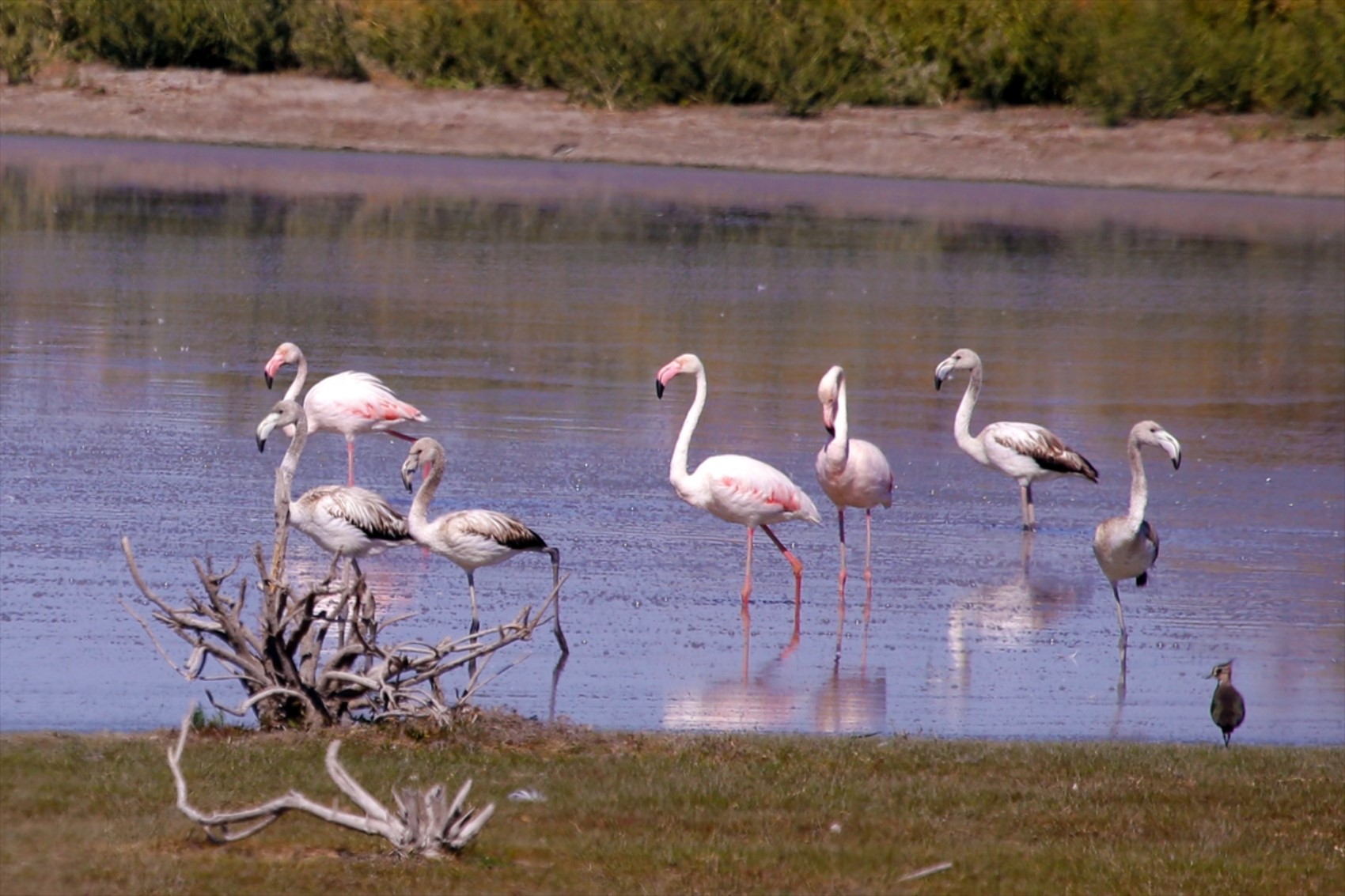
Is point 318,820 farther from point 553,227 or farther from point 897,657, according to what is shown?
point 553,227

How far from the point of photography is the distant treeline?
Result: 42938 millimetres

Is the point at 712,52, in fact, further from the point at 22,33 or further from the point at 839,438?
the point at 839,438

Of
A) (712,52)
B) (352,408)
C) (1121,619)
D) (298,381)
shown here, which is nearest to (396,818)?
(1121,619)

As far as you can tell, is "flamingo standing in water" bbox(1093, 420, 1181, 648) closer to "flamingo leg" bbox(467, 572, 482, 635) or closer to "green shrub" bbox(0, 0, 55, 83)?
"flamingo leg" bbox(467, 572, 482, 635)

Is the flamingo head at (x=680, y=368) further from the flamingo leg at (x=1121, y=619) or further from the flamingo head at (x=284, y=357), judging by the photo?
the flamingo head at (x=284, y=357)

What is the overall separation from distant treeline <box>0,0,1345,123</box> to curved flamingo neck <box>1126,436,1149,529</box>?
1250 inches

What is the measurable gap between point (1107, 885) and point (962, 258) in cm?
2320

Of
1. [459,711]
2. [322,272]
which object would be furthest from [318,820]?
[322,272]

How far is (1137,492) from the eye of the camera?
11148 millimetres

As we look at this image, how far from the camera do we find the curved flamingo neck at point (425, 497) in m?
10.3

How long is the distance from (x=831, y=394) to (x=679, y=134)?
29601mm

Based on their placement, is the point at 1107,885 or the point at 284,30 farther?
the point at 284,30

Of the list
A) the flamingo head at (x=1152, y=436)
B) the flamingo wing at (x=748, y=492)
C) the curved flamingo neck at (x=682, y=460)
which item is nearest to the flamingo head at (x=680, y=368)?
the curved flamingo neck at (x=682, y=460)

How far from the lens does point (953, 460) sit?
15.4 metres
